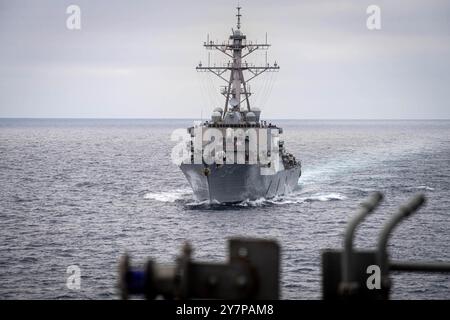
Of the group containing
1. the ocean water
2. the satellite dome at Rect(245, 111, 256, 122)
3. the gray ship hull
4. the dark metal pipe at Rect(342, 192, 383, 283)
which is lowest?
the ocean water

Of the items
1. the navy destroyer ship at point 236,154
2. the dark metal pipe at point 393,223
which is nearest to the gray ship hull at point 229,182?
the navy destroyer ship at point 236,154

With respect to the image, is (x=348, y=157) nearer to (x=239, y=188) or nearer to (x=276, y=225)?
(x=239, y=188)

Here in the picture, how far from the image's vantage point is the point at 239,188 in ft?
173

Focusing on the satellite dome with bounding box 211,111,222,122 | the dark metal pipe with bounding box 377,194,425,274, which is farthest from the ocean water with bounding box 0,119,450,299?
the dark metal pipe with bounding box 377,194,425,274

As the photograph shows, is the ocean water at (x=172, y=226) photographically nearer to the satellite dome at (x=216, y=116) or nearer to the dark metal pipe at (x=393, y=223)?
the satellite dome at (x=216, y=116)

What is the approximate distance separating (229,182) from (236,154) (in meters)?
2.24

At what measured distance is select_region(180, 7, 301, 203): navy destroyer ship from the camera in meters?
51.6

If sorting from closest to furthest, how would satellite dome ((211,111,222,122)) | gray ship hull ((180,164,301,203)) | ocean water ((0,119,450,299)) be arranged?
1. ocean water ((0,119,450,299))
2. gray ship hull ((180,164,301,203))
3. satellite dome ((211,111,222,122))

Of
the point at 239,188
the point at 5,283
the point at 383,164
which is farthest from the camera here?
the point at 383,164

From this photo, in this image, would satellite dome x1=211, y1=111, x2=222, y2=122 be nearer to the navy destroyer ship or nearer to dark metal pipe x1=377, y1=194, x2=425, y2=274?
the navy destroyer ship

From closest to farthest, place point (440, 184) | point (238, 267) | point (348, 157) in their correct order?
point (238, 267) < point (440, 184) < point (348, 157)

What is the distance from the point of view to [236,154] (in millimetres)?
52375
